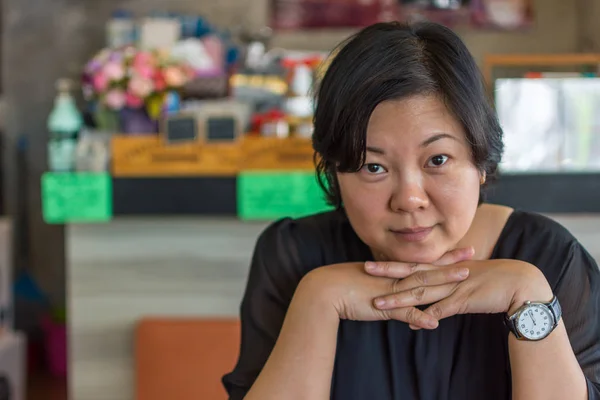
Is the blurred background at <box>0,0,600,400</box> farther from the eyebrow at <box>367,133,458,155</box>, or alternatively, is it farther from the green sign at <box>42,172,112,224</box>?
the eyebrow at <box>367,133,458,155</box>

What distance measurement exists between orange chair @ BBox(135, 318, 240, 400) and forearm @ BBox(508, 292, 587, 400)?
4.79ft

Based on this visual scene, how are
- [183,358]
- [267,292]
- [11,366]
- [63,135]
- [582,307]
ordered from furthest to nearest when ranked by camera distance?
1. [11,366]
2. [63,135]
3. [183,358]
4. [267,292]
5. [582,307]

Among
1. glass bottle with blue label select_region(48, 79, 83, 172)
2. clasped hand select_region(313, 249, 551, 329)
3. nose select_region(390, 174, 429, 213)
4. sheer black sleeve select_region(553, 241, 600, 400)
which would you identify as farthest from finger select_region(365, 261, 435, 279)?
glass bottle with blue label select_region(48, 79, 83, 172)

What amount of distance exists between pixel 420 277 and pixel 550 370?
0.70 feet

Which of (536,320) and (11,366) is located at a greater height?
(536,320)

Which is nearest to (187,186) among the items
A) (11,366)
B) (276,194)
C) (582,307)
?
(276,194)

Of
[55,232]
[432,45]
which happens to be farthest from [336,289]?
[55,232]

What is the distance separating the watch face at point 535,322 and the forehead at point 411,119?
259 mm

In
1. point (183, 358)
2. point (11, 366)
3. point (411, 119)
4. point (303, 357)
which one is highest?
point (411, 119)

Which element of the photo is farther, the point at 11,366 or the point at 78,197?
the point at 11,366

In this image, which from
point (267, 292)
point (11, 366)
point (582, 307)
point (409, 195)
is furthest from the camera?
point (11, 366)

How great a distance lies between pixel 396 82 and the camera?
101cm

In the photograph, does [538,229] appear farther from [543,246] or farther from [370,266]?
[370,266]

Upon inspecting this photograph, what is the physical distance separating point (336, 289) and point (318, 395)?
0.15m
